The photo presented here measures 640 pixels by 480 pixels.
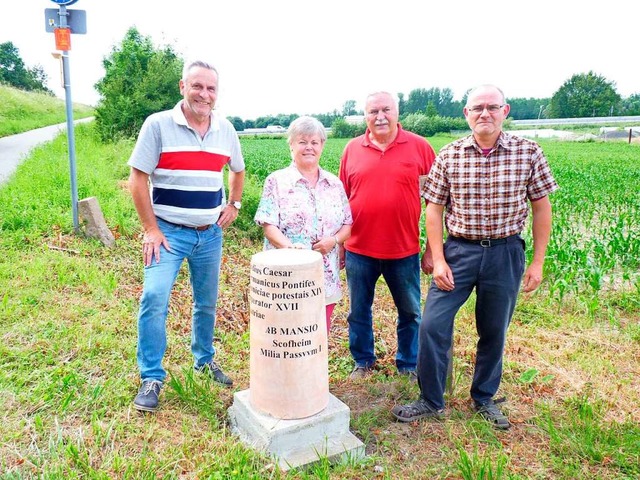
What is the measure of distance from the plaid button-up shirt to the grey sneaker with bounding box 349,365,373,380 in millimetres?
1584

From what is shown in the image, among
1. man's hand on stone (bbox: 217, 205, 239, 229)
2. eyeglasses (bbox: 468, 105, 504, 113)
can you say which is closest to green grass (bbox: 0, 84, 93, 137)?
man's hand on stone (bbox: 217, 205, 239, 229)

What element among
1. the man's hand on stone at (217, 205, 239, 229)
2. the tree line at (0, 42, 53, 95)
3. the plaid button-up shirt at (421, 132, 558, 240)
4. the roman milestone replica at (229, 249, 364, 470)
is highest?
the tree line at (0, 42, 53, 95)

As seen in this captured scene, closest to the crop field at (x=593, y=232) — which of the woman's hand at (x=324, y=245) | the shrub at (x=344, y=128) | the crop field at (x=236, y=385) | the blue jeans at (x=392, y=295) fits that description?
the crop field at (x=236, y=385)

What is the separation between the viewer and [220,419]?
11.5 ft

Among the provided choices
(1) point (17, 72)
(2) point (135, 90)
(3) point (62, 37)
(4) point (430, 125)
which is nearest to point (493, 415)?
(3) point (62, 37)

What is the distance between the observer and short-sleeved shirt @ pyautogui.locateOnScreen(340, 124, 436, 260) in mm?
3795

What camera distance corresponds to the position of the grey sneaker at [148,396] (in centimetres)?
340

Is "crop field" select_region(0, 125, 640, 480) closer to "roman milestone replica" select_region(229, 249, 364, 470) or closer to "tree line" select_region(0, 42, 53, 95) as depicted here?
"roman milestone replica" select_region(229, 249, 364, 470)

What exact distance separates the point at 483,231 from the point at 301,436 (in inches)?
66.7

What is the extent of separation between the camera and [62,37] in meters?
6.49

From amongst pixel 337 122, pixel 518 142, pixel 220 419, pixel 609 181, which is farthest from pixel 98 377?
pixel 337 122

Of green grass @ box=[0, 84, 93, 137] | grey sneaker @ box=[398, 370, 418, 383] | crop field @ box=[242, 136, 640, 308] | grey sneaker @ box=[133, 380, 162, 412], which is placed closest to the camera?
grey sneaker @ box=[133, 380, 162, 412]

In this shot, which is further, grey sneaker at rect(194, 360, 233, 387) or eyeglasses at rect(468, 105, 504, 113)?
grey sneaker at rect(194, 360, 233, 387)

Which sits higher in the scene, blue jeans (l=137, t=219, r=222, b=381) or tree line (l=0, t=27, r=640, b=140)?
tree line (l=0, t=27, r=640, b=140)
